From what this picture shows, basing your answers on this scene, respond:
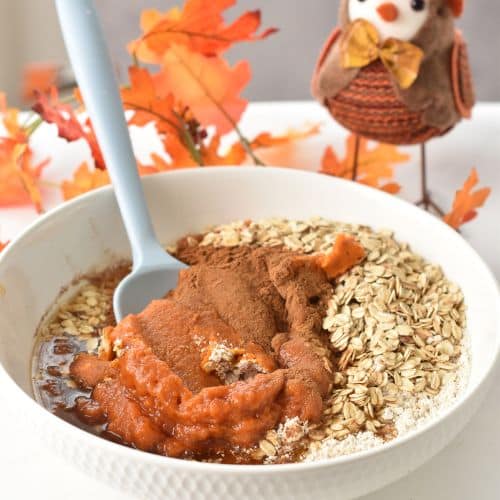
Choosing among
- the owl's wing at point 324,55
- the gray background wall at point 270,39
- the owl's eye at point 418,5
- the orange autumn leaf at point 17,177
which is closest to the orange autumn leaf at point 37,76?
the gray background wall at point 270,39

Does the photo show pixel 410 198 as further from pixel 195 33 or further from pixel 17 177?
pixel 17 177

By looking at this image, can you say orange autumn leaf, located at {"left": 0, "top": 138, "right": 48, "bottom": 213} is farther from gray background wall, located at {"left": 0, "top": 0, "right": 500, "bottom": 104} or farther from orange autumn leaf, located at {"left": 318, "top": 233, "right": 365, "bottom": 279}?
gray background wall, located at {"left": 0, "top": 0, "right": 500, "bottom": 104}

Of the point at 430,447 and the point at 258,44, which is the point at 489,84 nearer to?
the point at 258,44

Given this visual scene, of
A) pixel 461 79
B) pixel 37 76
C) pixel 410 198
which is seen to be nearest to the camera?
pixel 461 79

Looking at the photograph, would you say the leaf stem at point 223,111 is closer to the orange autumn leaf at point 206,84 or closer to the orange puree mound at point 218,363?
the orange autumn leaf at point 206,84

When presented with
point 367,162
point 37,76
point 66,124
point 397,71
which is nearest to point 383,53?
point 397,71

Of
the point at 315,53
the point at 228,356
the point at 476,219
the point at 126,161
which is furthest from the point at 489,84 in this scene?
the point at 228,356
